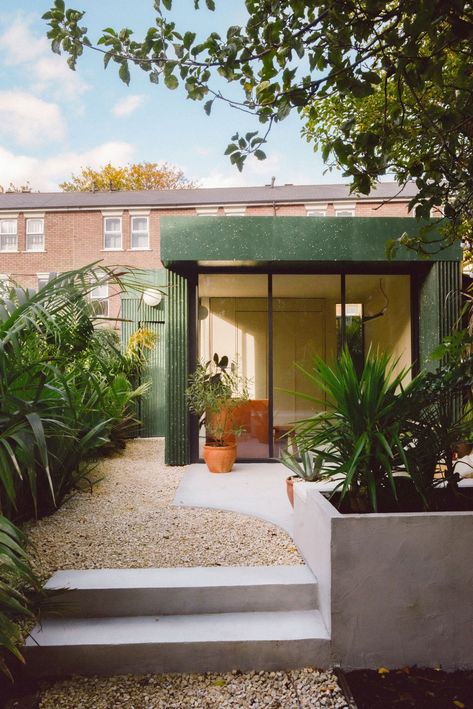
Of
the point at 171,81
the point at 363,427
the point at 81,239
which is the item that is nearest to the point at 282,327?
the point at 363,427

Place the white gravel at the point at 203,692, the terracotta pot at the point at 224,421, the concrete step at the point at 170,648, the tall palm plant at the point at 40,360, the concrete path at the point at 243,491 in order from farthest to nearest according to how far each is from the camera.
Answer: the terracotta pot at the point at 224,421 → the concrete path at the point at 243,491 → the concrete step at the point at 170,648 → the white gravel at the point at 203,692 → the tall palm plant at the point at 40,360

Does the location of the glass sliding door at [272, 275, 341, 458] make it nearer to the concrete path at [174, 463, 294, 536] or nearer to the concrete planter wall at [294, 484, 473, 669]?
the concrete path at [174, 463, 294, 536]

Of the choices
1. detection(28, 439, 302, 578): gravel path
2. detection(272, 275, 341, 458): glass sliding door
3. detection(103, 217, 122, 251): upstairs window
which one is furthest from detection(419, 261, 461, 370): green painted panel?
detection(103, 217, 122, 251): upstairs window

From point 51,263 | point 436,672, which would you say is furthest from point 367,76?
point 51,263

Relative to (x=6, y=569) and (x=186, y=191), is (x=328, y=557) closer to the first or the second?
(x=6, y=569)

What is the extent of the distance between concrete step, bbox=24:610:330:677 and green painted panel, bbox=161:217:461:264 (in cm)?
Answer: 431

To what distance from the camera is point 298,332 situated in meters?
6.77

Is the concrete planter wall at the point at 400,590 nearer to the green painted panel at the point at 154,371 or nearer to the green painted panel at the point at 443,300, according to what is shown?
the green painted panel at the point at 443,300

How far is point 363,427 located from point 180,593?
4.52 ft

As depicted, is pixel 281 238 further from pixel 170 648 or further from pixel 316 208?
pixel 316 208

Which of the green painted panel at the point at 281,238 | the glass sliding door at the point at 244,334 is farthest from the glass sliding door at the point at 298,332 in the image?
the green painted panel at the point at 281,238

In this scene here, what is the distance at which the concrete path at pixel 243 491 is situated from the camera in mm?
4352

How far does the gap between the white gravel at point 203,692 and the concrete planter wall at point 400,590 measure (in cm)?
24

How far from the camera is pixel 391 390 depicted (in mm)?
2768
